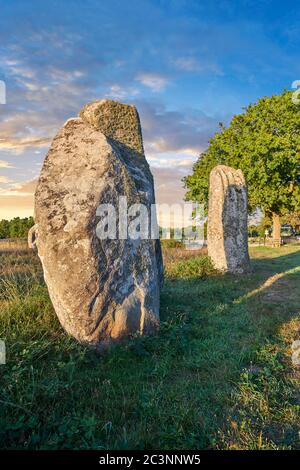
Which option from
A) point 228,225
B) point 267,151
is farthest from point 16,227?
point 228,225

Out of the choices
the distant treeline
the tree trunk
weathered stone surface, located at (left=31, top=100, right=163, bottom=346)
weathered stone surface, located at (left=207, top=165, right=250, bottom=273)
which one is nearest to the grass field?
weathered stone surface, located at (left=31, top=100, right=163, bottom=346)

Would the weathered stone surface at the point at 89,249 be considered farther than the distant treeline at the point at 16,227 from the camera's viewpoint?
No

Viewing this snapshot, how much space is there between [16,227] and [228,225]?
197ft

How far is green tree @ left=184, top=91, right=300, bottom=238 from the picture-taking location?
2448 centimetres

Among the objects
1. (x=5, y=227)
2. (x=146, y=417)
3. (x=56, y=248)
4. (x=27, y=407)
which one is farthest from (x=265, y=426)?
(x=5, y=227)

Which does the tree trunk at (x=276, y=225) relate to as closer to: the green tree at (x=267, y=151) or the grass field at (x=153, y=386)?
the green tree at (x=267, y=151)

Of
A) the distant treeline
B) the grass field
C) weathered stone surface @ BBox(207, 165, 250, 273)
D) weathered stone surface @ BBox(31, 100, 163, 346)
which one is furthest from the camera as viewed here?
the distant treeline

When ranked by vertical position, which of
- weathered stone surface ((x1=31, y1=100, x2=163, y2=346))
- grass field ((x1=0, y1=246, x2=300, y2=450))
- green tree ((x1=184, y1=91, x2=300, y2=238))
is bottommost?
grass field ((x1=0, y1=246, x2=300, y2=450))

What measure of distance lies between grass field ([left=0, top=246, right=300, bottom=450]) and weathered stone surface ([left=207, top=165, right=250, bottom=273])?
20.2ft

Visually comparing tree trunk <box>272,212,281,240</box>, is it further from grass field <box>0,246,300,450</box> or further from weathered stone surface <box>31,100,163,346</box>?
weathered stone surface <box>31,100,163,346</box>

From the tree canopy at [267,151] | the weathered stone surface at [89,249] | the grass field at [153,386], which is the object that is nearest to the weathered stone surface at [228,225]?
the grass field at [153,386]

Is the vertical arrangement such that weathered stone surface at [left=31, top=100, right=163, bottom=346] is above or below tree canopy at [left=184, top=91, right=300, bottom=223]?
below

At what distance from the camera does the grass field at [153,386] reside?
2.98m

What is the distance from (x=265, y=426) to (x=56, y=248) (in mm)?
3207
